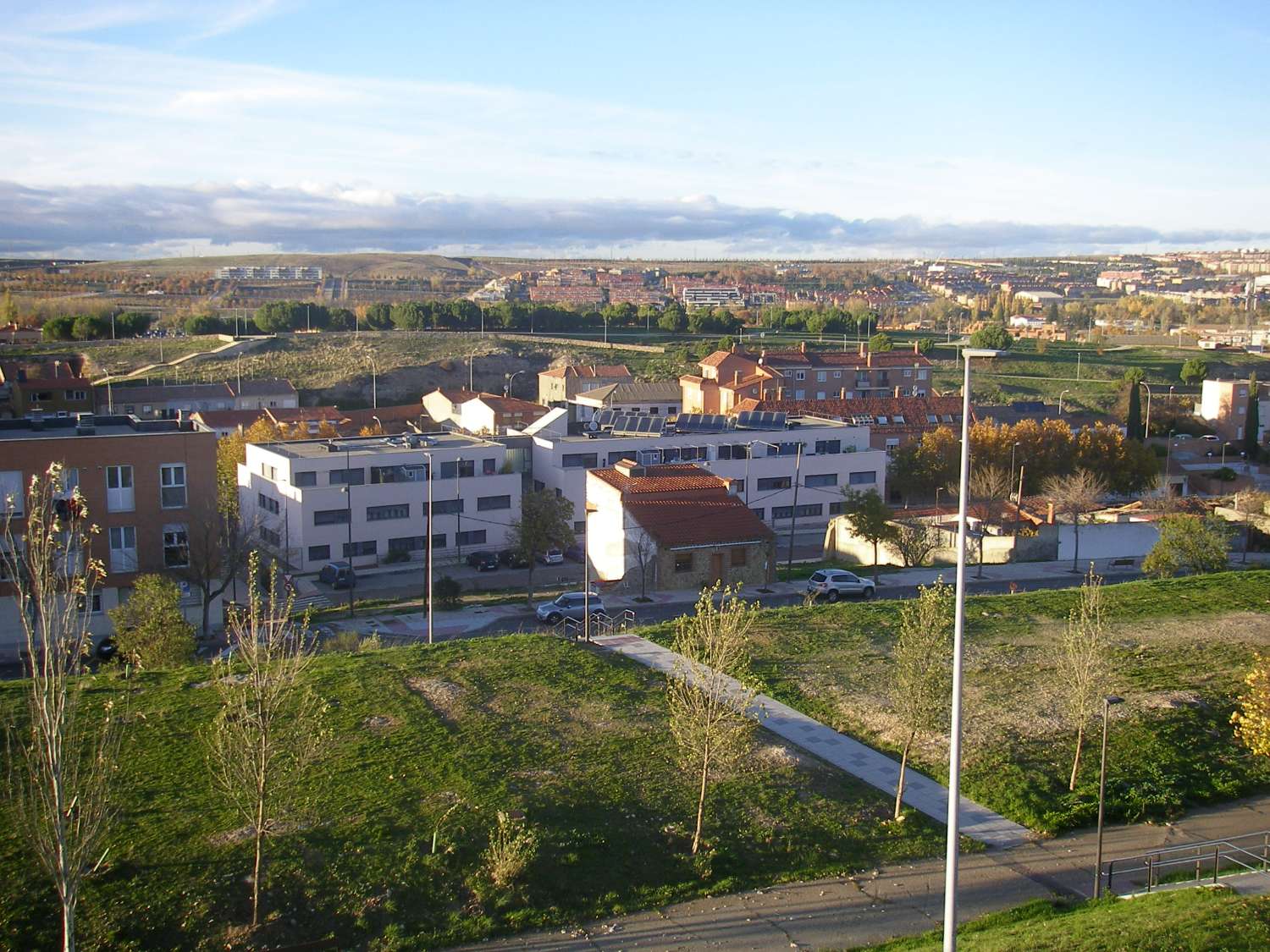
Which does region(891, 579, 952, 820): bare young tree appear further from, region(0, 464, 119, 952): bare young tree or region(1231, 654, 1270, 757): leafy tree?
region(0, 464, 119, 952): bare young tree

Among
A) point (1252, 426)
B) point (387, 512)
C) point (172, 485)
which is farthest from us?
point (1252, 426)

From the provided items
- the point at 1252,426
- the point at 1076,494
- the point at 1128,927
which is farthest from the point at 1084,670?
the point at 1252,426

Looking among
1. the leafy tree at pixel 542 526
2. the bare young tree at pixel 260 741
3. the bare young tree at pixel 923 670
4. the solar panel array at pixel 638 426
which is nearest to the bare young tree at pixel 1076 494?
the solar panel array at pixel 638 426

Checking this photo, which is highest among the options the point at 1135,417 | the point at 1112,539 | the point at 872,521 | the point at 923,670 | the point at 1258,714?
the point at 923,670

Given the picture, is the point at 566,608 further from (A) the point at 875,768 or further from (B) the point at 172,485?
(A) the point at 875,768

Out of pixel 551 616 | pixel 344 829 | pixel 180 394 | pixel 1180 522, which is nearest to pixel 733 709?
pixel 344 829

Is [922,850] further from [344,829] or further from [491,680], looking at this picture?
[491,680]
